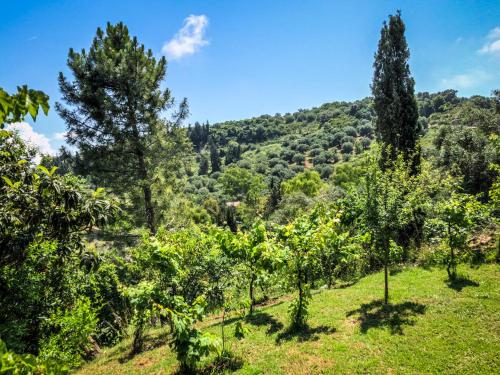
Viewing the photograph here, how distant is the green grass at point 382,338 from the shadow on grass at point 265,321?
0.13ft

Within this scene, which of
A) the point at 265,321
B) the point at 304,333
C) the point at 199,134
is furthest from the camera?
the point at 199,134

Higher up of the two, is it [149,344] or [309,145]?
[309,145]

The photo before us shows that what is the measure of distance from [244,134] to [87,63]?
5765 inches

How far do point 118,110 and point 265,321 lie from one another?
14.3 metres

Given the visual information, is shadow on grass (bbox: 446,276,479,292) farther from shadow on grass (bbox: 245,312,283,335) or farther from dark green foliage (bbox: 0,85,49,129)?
dark green foliage (bbox: 0,85,49,129)

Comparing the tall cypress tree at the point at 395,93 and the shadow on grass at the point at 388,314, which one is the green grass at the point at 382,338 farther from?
the tall cypress tree at the point at 395,93

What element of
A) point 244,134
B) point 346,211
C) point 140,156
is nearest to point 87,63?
point 140,156

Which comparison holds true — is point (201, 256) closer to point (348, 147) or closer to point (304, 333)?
point (304, 333)

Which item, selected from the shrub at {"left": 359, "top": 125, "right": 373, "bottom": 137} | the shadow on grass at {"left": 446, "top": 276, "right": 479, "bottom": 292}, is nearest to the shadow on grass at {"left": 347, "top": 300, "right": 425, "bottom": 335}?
the shadow on grass at {"left": 446, "top": 276, "right": 479, "bottom": 292}

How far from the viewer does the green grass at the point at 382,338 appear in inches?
310

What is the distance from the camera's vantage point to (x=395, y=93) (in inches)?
964

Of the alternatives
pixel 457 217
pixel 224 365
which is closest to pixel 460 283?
pixel 457 217

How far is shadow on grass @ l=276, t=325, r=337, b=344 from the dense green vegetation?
0.10 meters

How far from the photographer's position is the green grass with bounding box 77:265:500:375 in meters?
7.87
